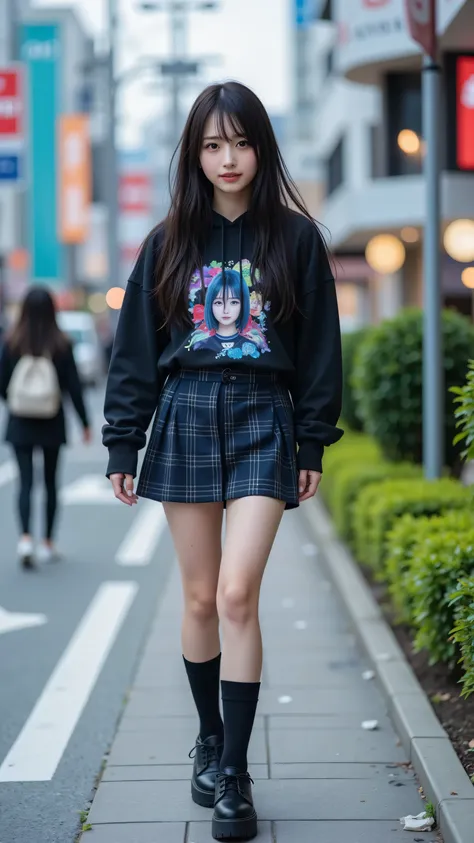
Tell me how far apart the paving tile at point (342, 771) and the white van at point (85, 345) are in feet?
98.5

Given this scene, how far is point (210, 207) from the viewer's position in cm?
373

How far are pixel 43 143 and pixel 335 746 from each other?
42386mm

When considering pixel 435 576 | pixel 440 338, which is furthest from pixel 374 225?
pixel 435 576

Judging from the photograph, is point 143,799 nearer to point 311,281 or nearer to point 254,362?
point 254,362

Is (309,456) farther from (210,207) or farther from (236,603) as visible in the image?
(210,207)

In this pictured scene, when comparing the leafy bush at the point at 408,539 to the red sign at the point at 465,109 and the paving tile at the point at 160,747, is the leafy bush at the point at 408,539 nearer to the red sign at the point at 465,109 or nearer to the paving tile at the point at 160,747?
the paving tile at the point at 160,747

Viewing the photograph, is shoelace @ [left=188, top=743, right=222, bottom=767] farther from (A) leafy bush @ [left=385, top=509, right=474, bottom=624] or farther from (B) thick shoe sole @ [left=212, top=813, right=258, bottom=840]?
(A) leafy bush @ [left=385, top=509, right=474, bottom=624]

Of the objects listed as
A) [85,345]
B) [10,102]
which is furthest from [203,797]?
[85,345]

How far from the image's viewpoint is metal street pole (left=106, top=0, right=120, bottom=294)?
25.0m

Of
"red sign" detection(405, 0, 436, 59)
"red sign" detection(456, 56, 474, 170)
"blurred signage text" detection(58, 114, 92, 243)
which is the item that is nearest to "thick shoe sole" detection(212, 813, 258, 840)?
"red sign" detection(405, 0, 436, 59)

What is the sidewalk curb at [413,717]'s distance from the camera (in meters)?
3.54

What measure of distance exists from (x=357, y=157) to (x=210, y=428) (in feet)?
86.0

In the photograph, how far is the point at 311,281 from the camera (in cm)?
370

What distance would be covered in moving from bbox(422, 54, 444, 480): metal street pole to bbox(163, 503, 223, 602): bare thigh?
134 inches
